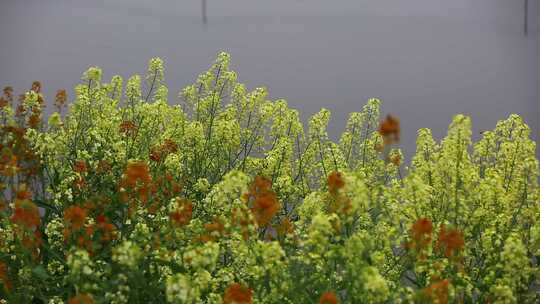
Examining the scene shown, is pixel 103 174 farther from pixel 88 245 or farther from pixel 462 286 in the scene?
pixel 462 286

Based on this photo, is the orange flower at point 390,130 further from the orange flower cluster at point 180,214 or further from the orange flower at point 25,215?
the orange flower at point 25,215

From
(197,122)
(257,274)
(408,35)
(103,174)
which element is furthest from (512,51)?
(257,274)

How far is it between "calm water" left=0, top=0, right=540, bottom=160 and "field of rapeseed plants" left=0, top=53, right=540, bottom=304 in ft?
2.56

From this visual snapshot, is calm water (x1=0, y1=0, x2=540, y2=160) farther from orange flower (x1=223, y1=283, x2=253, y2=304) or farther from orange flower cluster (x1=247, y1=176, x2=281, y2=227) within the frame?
orange flower (x1=223, y1=283, x2=253, y2=304)

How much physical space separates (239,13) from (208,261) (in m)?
2.47

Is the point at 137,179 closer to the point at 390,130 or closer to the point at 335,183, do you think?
the point at 335,183

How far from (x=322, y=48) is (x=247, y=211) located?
2.30 meters

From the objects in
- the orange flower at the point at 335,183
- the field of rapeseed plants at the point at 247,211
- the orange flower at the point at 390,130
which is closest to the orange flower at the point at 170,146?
the field of rapeseed plants at the point at 247,211

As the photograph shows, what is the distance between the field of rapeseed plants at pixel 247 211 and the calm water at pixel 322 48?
2.56 ft

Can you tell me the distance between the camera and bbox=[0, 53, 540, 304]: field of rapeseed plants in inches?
76.9

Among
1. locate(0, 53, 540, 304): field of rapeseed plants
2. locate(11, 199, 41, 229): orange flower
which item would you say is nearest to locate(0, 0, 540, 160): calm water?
locate(0, 53, 540, 304): field of rapeseed plants

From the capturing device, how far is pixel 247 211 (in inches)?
76.5

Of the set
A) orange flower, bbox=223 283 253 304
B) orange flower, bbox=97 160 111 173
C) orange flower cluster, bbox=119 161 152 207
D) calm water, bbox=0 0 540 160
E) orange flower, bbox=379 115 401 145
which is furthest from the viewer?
calm water, bbox=0 0 540 160

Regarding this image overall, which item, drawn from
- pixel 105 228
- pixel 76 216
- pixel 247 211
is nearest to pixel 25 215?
pixel 76 216
